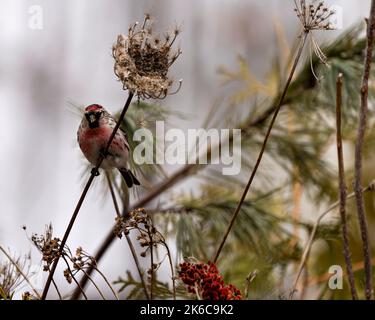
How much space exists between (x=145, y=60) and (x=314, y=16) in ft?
0.57

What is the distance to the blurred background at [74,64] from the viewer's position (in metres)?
3.06

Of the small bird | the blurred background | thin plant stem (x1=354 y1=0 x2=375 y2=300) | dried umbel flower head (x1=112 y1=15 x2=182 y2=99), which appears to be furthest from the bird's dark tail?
the blurred background

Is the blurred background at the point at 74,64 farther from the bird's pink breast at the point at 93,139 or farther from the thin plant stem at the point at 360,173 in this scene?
the thin plant stem at the point at 360,173

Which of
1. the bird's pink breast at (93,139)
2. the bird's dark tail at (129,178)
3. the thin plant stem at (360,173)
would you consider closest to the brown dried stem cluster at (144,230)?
the thin plant stem at (360,173)

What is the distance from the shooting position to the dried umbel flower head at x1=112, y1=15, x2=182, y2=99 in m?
0.82

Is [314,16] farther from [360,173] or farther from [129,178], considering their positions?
[129,178]

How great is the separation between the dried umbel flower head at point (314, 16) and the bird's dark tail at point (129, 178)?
422 mm

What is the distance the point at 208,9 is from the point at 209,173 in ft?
5.72

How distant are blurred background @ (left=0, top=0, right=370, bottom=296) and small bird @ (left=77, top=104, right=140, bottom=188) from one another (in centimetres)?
107

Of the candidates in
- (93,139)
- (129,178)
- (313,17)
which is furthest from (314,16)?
(93,139)

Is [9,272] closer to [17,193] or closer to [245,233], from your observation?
[245,233]

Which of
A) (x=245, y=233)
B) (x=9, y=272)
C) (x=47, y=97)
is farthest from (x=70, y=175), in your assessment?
(x=9, y=272)
